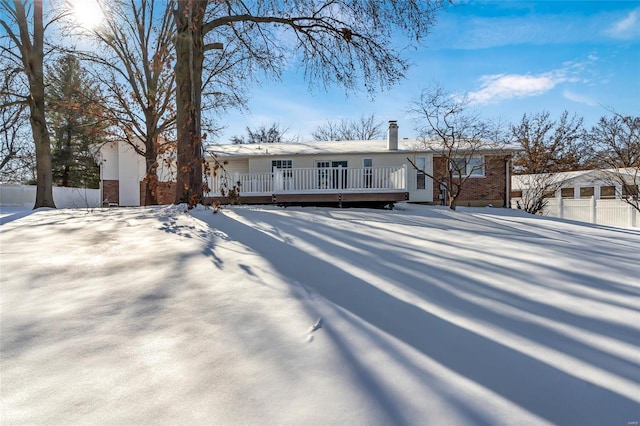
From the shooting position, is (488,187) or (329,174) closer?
(329,174)

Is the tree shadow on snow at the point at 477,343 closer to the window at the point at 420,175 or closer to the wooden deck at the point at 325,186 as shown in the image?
the wooden deck at the point at 325,186

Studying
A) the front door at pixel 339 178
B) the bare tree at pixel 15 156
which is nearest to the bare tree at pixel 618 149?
the front door at pixel 339 178

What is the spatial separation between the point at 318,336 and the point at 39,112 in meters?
13.3

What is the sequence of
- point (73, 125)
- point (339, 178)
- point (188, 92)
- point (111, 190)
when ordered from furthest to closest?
point (73, 125)
point (111, 190)
point (339, 178)
point (188, 92)

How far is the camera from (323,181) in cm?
1270

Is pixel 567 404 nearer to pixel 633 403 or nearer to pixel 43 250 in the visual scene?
pixel 633 403

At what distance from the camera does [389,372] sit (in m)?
1.76

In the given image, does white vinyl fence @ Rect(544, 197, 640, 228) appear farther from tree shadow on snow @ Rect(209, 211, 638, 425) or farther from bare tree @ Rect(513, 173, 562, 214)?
tree shadow on snow @ Rect(209, 211, 638, 425)

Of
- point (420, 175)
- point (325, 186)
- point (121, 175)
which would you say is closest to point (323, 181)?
point (325, 186)

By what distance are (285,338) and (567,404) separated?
58.8 inches

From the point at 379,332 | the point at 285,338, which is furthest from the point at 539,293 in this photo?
the point at 285,338

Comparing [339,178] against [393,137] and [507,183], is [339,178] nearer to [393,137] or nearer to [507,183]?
[393,137]

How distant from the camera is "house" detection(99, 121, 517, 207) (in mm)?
12320

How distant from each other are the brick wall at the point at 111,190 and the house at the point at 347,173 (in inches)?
271
